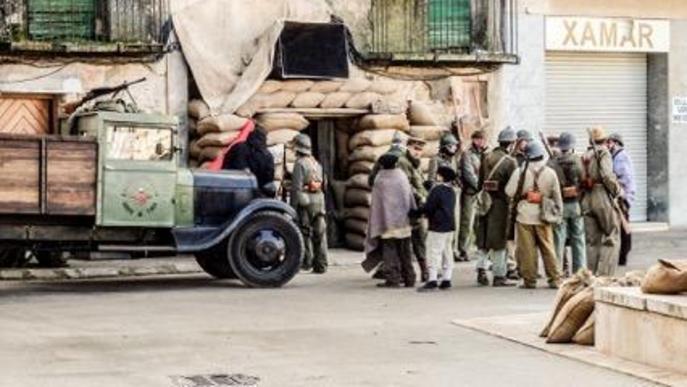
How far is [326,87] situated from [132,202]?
630 centimetres

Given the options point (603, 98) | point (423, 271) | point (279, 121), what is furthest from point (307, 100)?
point (603, 98)

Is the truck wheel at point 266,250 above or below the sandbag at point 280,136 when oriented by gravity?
below

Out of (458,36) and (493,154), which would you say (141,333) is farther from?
(458,36)

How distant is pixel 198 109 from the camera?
23281mm

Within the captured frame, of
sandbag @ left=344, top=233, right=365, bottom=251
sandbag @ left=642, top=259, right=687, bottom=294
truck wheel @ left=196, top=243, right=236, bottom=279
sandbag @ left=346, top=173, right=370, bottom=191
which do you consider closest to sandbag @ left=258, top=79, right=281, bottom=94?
sandbag @ left=346, top=173, right=370, bottom=191

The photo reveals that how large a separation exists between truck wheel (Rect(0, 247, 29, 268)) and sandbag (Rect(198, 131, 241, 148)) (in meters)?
3.22

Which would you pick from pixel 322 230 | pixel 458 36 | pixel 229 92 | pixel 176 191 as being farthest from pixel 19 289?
pixel 458 36

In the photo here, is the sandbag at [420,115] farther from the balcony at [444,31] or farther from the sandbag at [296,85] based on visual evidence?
the sandbag at [296,85]

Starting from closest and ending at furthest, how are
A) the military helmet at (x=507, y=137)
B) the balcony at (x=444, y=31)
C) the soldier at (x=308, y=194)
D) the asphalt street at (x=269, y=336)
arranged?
the asphalt street at (x=269, y=336), the military helmet at (x=507, y=137), the soldier at (x=308, y=194), the balcony at (x=444, y=31)

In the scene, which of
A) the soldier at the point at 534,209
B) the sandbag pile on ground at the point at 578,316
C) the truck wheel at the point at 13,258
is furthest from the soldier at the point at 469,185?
the sandbag pile on ground at the point at 578,316

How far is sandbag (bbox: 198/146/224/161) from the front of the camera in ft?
74.3

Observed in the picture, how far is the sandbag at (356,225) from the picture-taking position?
24.0m

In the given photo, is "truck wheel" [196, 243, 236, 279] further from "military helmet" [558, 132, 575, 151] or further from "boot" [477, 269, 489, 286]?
"military helmet" [558, 132, 575, 151]

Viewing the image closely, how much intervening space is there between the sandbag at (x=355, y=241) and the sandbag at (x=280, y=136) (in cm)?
195
